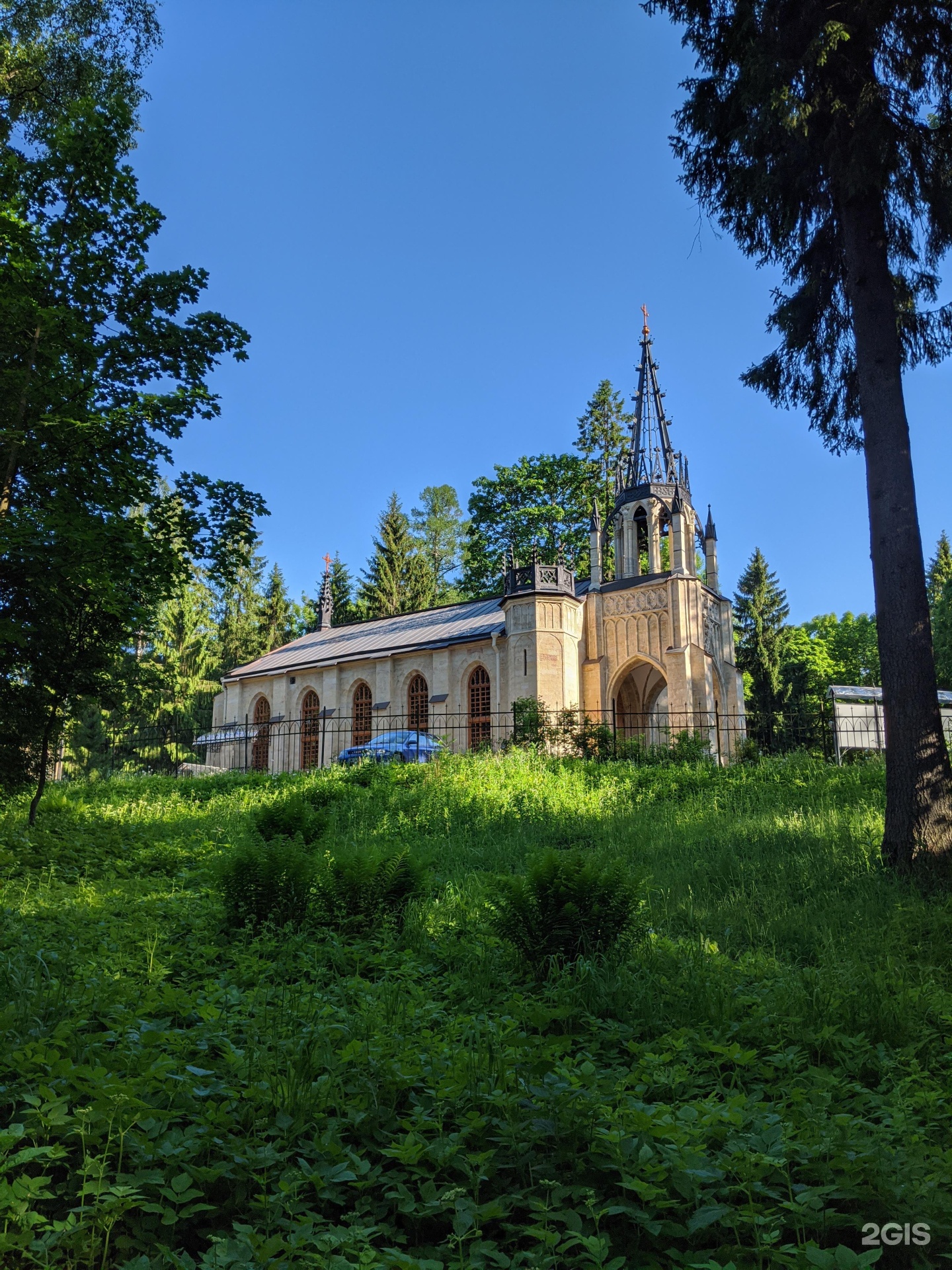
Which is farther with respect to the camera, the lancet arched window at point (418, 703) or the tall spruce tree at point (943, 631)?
the tall spruce tree at point (943, 631)

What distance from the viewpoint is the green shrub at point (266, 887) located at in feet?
23.5

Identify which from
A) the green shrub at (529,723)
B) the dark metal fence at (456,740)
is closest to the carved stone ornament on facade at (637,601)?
the dark metal fence at (456,740)

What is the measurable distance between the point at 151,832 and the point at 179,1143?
9607mm

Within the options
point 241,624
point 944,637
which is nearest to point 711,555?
point 944,637

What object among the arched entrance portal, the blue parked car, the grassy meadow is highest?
the arched entrance portal

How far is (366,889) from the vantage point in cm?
728

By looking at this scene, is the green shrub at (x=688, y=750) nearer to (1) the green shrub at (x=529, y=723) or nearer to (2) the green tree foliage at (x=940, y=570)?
(1) the green shrub at (x=529, y=723)

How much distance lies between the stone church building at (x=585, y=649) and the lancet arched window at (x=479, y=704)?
0.18ft

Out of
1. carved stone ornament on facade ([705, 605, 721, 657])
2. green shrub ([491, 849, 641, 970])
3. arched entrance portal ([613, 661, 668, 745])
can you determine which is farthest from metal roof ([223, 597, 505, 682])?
green shrub ([491, 849, 641, 970])

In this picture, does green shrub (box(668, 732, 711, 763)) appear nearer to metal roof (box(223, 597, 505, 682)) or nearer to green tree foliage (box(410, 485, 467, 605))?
metal roof (box(223, 597, 505, 682))

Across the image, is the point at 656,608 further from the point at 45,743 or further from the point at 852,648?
the point at 852,648

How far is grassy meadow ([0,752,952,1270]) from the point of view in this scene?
290 cm

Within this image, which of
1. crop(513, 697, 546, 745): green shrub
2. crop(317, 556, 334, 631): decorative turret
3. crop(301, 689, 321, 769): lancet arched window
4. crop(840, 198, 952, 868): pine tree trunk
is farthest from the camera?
crop(317, 556, 334, 631): decorative turret

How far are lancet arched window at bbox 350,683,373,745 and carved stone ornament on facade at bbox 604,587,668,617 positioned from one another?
36.7ft
